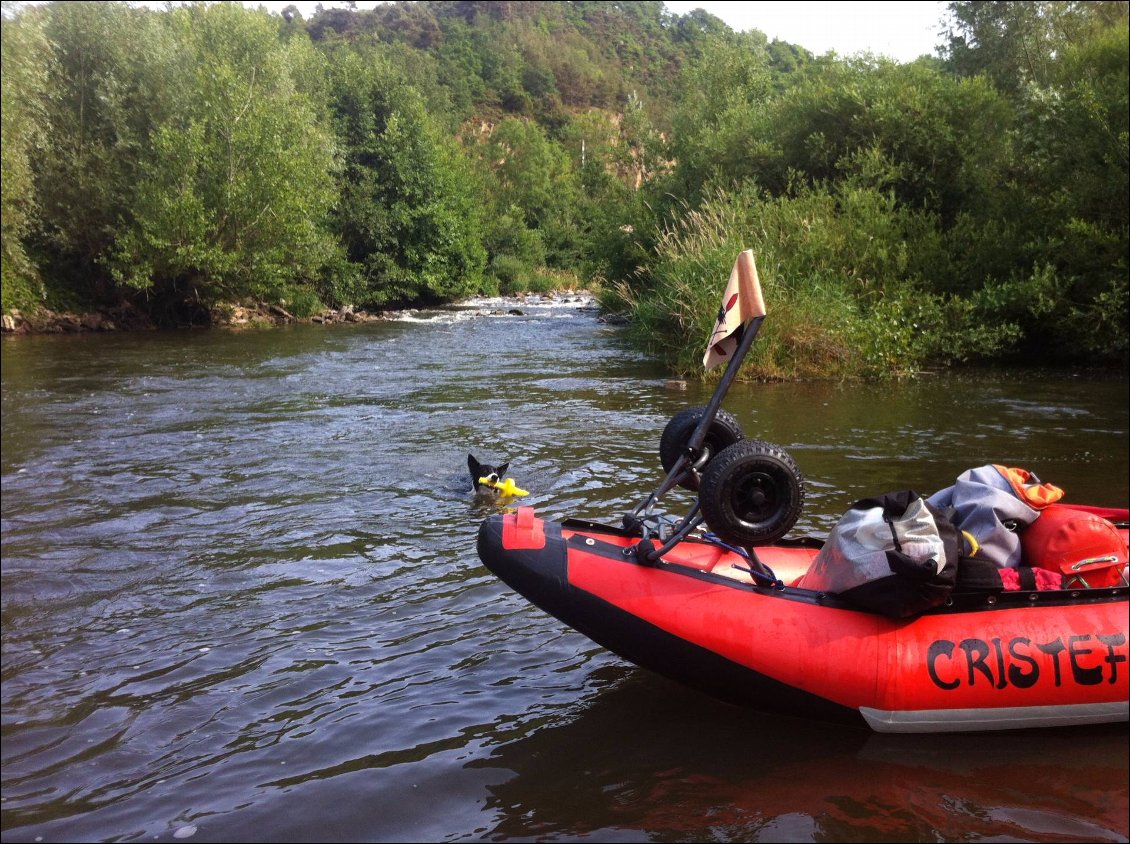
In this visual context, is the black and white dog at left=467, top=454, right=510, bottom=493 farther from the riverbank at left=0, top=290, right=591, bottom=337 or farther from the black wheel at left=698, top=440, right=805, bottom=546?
the riverbank at left=0, top=290, right=591, bottom=337

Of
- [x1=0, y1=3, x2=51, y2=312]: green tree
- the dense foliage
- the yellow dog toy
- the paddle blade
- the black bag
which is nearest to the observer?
the black bag

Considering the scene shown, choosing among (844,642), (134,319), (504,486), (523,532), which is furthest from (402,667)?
(134,319)

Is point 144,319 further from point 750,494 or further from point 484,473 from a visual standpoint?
point 750,494

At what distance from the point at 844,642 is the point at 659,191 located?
63.8 ft

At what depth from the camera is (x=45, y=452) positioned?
9680 millimetres

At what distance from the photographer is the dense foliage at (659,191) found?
14359 mm

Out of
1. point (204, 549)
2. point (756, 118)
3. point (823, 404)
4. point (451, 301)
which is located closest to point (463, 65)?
point (451, 301)

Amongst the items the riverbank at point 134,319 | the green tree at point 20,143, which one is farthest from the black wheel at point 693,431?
the green tree at point 20,143

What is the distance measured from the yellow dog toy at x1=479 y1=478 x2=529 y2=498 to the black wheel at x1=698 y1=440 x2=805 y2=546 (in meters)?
3.65

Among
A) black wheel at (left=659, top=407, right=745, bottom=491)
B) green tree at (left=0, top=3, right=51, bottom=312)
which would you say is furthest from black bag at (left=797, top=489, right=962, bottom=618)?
green tree at (left=0, top=3, right=51, bottom=312)

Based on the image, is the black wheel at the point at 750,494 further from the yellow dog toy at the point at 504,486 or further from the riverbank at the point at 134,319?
the riverbank at the point at 134,319

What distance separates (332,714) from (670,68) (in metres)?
84.6

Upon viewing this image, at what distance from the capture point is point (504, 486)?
25.2ft

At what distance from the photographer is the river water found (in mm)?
3559
